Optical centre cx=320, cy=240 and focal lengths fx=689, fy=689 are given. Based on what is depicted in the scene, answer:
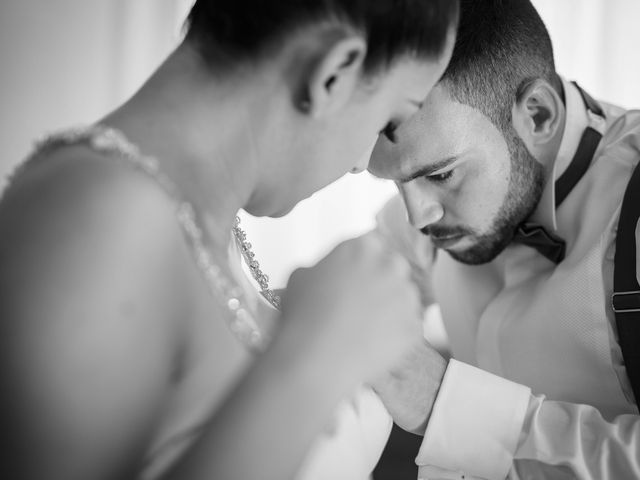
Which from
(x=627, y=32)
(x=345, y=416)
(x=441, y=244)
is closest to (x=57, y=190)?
(x=345, y=416)

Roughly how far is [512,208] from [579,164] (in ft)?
0.49

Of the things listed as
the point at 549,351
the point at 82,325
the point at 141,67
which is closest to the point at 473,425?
the point at 549,351

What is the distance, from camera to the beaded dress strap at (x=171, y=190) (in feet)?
1.68

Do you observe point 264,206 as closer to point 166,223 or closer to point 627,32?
point 166,223

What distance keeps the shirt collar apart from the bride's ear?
813 millimetres

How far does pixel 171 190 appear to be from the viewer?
52 centimetres

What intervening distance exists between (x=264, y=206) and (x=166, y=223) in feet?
0.64

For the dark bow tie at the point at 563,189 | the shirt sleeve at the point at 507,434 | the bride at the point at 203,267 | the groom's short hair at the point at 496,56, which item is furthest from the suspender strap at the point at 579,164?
the bride at the point at 203,267

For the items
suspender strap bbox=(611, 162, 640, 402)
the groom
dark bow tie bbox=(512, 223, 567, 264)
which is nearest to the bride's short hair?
the groom

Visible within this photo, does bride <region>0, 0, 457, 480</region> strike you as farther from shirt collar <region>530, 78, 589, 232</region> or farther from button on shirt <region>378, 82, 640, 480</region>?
shirt collar <region>530, 78, 589, 232</region>

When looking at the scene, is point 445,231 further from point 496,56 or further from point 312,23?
point 312,23

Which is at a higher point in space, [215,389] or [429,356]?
[215,389]

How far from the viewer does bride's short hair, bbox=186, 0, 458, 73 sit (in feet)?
1.86

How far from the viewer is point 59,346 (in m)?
0.43
